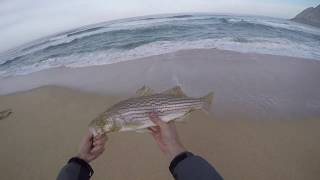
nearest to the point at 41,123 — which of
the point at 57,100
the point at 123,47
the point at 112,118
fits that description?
the point at 57,100

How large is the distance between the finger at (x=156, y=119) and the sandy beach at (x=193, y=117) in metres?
1.53

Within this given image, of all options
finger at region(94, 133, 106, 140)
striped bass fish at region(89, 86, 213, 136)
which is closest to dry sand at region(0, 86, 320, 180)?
striped bass fish at region(89, 86, 213, 136)

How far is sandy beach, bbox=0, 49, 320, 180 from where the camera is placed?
4391 mm

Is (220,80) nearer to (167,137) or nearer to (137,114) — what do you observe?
(137,114)

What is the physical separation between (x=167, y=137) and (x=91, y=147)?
0.53 m

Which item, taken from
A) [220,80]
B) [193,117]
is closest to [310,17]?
[220,80]

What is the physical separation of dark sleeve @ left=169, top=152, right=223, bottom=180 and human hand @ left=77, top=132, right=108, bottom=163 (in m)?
0.60

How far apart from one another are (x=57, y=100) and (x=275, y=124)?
138 inches

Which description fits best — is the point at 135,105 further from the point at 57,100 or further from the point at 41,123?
the point at 57,100

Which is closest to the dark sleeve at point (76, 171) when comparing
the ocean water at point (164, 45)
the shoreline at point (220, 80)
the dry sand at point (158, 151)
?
the dry sand at point (158, 151)

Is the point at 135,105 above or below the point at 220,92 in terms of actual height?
above

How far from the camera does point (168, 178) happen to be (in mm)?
4160

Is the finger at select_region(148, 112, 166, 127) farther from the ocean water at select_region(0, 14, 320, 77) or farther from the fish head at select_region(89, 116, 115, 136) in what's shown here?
the ocean water at select_region(0, 14, 320, 77)

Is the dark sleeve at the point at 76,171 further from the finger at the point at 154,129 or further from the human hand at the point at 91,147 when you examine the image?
the finger at the point at 154,129
